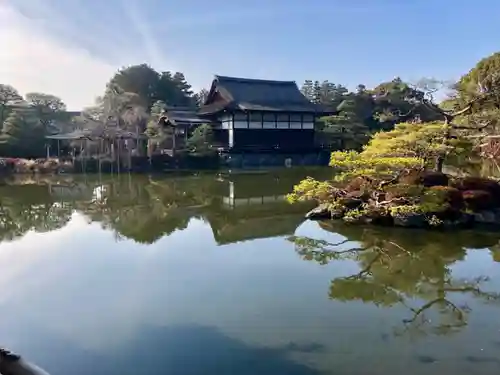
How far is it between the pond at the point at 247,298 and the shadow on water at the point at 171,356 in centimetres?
2

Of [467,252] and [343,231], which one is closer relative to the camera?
[467,252]

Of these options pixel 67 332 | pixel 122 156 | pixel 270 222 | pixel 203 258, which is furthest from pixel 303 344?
pixel 122 156

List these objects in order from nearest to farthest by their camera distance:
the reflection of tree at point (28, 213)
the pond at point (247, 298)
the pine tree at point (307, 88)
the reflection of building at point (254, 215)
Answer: the pond at point (247, 298) < the reflection of building at point (254, 215) < the reflection of tree at point (28, 213) < the pine tree at point (307, 88)

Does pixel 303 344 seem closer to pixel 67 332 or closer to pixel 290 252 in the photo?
pixel 67 332

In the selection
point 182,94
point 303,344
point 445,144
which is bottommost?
point 303,344

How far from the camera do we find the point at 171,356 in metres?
3.93

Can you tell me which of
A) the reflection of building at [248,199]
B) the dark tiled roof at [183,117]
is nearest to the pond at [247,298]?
the reflection of building at [248,199]

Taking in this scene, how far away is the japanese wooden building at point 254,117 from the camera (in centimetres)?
2478

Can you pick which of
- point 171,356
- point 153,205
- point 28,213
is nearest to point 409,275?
point 171,356

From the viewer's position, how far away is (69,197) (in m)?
14.3

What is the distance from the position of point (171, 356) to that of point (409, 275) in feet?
11.8

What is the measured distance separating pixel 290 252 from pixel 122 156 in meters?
16.3

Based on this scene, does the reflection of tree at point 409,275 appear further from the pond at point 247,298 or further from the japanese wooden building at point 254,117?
the japanese wooden building at point 254,117

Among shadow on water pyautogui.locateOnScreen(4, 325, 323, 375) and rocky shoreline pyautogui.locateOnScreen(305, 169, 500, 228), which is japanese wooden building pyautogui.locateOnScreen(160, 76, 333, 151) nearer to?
rocky shoreline pyautogui.locateOnScreen(305, 169, 500, 228)
